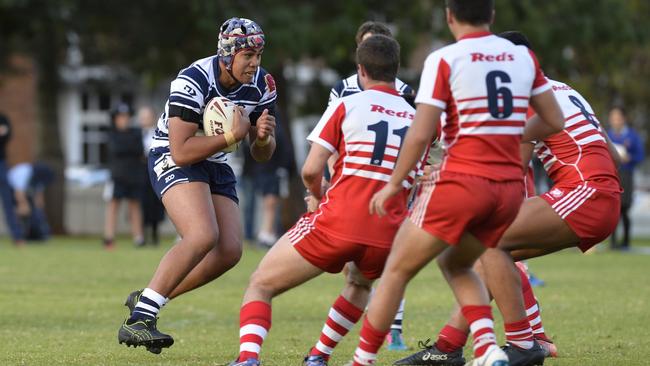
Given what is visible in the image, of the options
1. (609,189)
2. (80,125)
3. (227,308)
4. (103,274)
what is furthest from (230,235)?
(80,125)

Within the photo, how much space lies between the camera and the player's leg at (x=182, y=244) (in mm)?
7801

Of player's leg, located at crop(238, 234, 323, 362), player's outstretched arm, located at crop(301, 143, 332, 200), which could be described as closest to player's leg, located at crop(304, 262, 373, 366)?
player's leg, located at crop(238, 234, 323, 362)

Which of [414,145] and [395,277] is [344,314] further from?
[414,145]

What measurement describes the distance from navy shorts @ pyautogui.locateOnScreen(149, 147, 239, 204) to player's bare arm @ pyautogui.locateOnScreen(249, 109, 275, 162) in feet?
0.75

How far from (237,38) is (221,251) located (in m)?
1.36

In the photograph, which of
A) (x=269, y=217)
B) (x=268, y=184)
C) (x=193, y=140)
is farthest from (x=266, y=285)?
(x=268, y=184)

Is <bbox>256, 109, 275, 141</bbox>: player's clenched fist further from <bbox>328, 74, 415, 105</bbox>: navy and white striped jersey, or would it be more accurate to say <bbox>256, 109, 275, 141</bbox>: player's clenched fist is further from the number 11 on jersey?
the number 11 on jersey

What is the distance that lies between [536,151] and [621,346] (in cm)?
159

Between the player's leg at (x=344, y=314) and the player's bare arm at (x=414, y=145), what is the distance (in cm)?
99

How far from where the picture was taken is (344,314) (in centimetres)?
704

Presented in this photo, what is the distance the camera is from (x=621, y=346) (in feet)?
28.6

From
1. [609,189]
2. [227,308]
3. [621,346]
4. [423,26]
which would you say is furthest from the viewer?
[423,26]

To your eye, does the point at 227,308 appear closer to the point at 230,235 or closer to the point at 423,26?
the point at 230,235

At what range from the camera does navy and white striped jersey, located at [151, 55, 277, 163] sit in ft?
25.4
